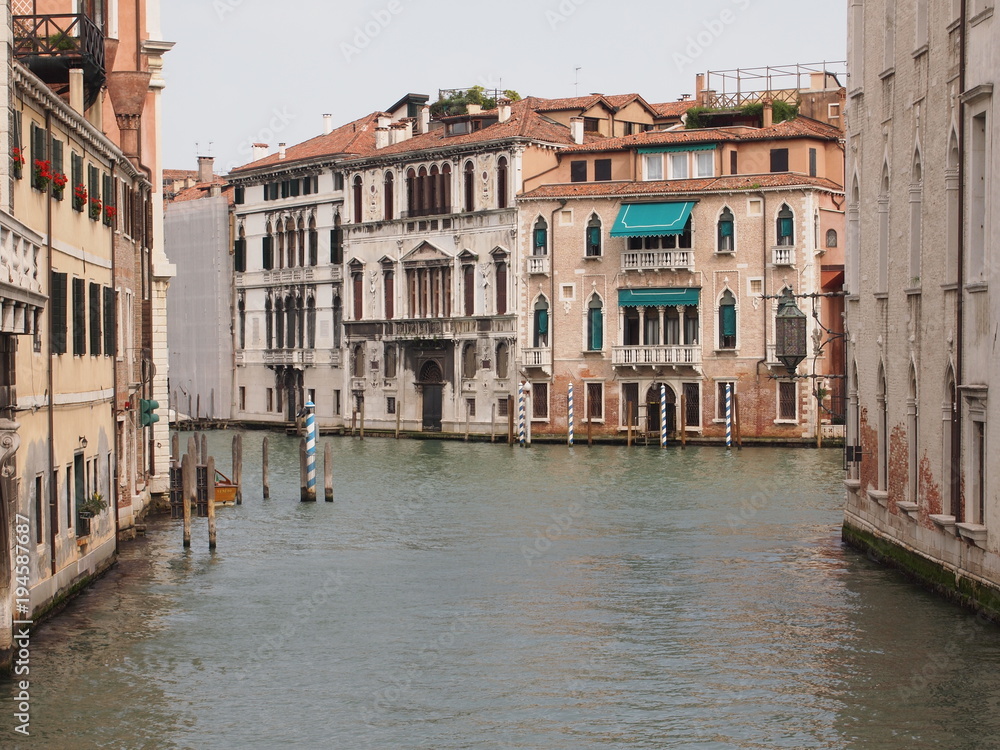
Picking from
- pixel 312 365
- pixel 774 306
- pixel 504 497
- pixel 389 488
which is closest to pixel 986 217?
pixel 504 497

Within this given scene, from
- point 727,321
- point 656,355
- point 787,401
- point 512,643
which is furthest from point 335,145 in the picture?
point 512,643

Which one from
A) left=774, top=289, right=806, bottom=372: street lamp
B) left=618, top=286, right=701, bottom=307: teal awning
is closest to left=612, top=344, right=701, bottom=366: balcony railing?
left=618, top=286, right=701, bottom=307: teal awning

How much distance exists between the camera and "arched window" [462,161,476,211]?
51.5 metres

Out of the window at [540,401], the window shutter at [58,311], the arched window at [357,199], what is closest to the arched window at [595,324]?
the window at [540,401]

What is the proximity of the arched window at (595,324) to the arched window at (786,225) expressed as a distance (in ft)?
18.7

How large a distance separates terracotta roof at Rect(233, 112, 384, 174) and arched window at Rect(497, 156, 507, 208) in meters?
7.48

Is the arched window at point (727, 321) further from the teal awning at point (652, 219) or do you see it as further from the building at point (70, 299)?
the building at point (70, 299)

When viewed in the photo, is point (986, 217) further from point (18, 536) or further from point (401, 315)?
point (401, 315)

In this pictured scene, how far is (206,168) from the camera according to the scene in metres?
72.2

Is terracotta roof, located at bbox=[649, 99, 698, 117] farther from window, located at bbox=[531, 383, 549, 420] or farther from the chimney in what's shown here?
the chimney

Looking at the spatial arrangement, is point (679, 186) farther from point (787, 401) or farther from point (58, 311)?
point (58, 311)

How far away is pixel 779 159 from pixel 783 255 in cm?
266

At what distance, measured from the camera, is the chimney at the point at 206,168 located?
2835 inches

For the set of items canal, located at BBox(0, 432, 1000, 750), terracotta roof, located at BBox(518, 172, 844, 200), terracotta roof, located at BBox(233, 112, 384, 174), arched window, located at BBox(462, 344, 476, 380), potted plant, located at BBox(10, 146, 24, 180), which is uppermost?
terracotta roof, located at BBox(233, 112, 384, 174)
